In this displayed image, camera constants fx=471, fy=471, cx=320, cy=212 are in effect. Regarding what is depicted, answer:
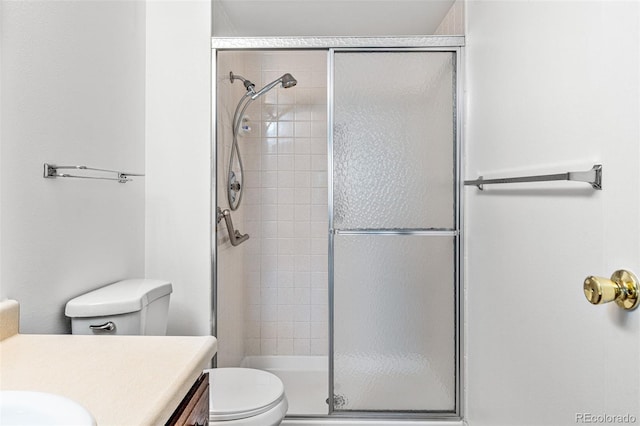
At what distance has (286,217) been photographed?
3.31m

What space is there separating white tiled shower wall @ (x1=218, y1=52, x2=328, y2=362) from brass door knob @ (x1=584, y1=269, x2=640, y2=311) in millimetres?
2434

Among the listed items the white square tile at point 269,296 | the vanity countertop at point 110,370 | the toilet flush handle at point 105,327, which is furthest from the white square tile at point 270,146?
the vanity countertop at point 110,370

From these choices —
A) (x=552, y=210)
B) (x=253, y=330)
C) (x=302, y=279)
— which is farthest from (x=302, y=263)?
(x=552, y=210)

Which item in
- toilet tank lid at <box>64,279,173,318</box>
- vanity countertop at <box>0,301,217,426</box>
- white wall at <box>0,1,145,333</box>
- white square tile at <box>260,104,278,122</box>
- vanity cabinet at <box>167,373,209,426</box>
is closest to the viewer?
vanity countertop at <box>0,301,217,426</box>

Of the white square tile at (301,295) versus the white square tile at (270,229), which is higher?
the white square tile at (270,229)

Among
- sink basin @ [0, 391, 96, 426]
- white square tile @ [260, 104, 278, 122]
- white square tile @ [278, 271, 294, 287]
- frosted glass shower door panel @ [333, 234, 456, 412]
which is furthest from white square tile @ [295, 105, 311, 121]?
sink basin @ [0, 391, 96, 426]

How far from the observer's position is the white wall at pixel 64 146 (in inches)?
51.6

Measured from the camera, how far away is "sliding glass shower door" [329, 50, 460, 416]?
2.23 m

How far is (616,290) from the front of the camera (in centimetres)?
92

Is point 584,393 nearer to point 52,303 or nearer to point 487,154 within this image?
point 487,154

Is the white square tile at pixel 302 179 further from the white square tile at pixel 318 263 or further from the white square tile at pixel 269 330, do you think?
the white square tile at pixel 269 330

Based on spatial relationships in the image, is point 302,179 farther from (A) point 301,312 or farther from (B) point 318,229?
(A) point 301,312

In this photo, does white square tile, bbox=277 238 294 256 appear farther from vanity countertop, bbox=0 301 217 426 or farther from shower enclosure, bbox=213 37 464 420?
vanity countertop, bbox=0 301 217 426

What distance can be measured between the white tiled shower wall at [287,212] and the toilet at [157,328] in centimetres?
131
